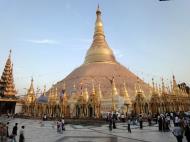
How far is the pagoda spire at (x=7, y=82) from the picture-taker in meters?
56.3

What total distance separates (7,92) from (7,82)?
3.29m

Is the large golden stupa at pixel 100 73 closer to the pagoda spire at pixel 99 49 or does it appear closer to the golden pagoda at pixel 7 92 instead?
the pagoda spire at pixel 99 49

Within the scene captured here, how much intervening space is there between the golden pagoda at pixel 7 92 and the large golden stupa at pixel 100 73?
12.1 meters

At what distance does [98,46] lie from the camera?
63.8 meters

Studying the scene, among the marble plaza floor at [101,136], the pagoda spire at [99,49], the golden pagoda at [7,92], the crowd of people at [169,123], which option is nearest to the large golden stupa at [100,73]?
the pagoda spire at [99,49]

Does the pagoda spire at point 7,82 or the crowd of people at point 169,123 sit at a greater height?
the pagoda spire at point 7,82

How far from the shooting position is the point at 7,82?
2283 inches

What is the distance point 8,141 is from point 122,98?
27833mm

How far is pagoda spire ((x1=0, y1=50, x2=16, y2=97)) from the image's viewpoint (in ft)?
185

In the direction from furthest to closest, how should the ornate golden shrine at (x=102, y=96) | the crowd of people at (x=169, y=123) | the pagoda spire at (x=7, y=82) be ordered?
the pagoda spire at (x=7, y=82)
the ornate golden shrine at (x=102, y=96)
the crowd of people at (x=169, y=123)

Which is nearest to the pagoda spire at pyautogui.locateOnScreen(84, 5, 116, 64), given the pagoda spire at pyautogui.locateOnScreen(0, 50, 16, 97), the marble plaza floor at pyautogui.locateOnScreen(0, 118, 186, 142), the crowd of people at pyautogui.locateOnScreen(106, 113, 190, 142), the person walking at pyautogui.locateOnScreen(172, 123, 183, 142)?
the pagoda spire at pyautogui.locateOnScreen(0, 50, 16, 97)

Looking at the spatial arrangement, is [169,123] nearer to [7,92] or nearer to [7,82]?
[7,92]

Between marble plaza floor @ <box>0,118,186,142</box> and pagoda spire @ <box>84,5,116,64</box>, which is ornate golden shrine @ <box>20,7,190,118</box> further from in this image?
marble plaza floor @ <box>0,118,186,142</box>

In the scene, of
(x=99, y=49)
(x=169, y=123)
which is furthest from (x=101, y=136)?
(x=99, y=49)
